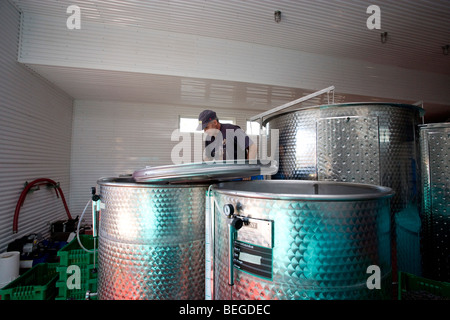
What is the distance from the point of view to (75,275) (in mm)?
2516

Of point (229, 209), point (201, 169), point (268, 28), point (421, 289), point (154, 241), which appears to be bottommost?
point (421, 289)

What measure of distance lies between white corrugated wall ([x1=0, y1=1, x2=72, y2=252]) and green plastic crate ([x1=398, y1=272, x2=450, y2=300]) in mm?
5573

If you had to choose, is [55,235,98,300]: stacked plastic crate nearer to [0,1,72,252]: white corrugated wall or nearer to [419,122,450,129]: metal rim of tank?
[0,1,72,252]: white corrugated wall

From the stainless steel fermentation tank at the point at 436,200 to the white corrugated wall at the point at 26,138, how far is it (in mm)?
6022

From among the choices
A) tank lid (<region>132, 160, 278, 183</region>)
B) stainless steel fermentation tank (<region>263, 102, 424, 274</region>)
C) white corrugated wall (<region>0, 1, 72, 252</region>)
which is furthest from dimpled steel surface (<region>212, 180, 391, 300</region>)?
white corrugated wall (<region>0, 1, 72, 252</region>)

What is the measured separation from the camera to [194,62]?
190 inches

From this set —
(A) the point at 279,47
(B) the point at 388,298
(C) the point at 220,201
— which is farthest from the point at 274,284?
(A) the point at 279,47

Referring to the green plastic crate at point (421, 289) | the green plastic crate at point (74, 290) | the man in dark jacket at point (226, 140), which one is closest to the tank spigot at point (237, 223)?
the man in dark jacket at point (226, 140)

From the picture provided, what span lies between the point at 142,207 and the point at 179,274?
1.94 feet

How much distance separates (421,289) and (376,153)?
1216 mm

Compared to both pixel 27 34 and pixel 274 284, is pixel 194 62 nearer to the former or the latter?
pixel 27 34

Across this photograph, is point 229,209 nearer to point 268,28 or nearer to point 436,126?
point 436,126

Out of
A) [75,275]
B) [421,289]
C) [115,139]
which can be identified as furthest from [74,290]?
[115,139]

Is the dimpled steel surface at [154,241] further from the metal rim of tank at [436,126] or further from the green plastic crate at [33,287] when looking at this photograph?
the metal rim of tank at [436,126]
